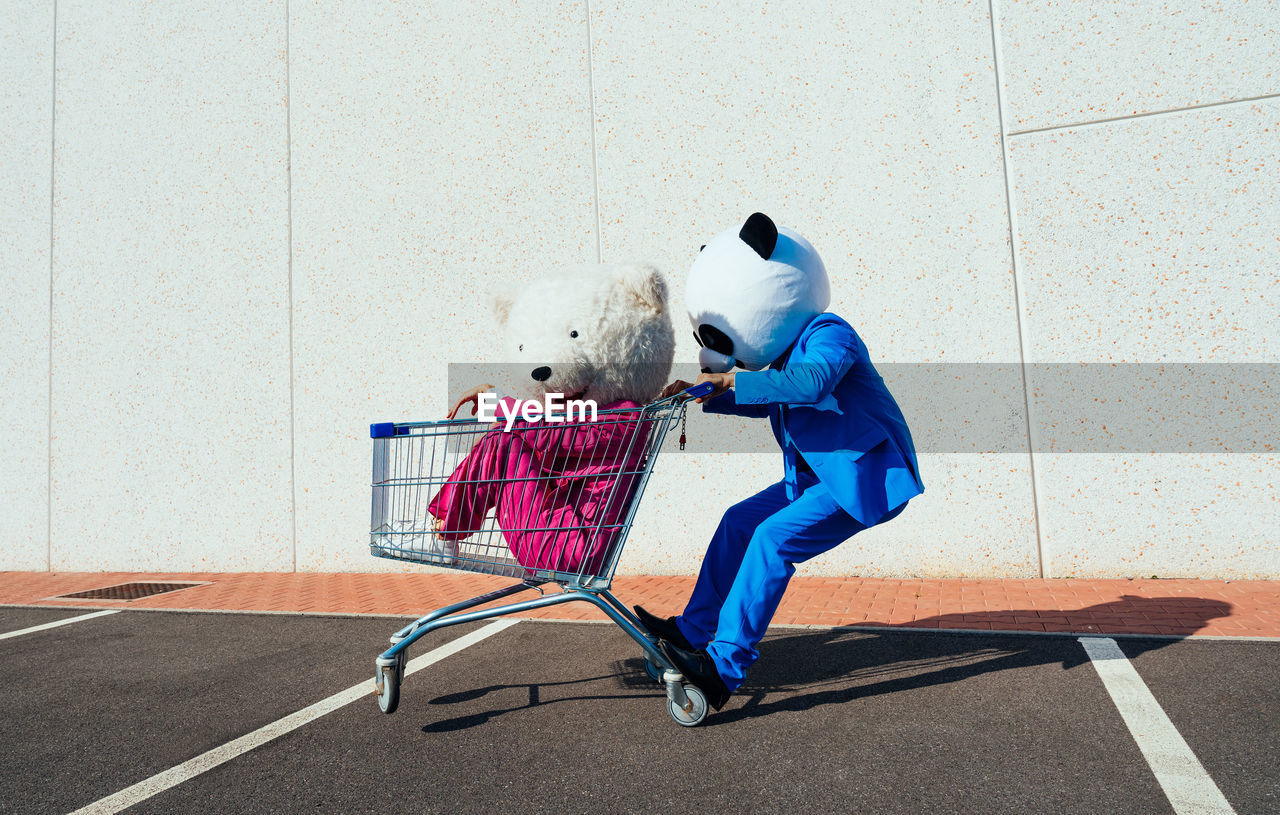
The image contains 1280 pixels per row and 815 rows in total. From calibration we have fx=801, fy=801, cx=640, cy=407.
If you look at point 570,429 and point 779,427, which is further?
point 779,427

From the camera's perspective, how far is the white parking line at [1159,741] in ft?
6.63

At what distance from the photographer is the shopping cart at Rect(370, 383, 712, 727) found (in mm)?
2721

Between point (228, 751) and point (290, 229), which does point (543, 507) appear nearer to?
point (228, 751)

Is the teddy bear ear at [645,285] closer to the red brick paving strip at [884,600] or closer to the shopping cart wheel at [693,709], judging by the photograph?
the shopping cart wheel at [693,709]

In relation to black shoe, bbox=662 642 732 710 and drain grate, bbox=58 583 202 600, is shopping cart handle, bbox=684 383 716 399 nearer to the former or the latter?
black shoe, bbox=662 642 732 710

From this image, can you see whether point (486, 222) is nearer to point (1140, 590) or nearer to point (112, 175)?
point (112, 175)

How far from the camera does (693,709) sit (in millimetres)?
2678

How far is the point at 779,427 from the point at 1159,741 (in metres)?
1.54

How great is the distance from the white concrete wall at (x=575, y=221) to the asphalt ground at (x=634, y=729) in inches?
85.6

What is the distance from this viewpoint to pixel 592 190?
19.9 feet

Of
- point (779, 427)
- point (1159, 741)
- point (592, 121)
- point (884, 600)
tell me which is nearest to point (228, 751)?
point (779, 427)

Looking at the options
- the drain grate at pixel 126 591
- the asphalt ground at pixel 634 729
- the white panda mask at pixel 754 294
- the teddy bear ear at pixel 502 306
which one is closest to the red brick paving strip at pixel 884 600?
the drain grate at pixel 126 591

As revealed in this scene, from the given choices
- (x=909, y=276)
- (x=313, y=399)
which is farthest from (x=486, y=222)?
(x=909, y=276)

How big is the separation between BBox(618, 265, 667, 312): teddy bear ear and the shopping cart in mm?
434
